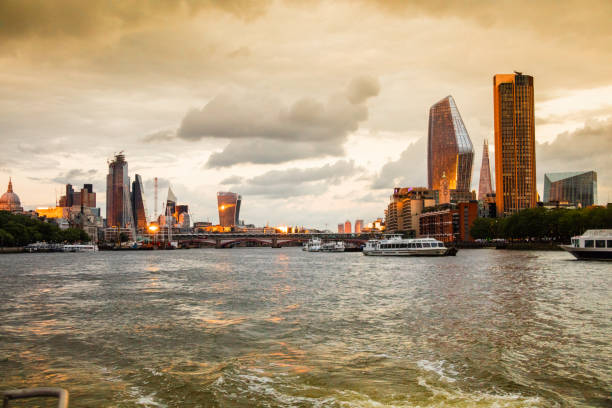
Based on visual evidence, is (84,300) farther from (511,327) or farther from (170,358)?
(511,327)

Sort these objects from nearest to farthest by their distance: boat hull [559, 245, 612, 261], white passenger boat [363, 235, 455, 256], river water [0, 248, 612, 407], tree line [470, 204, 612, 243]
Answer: river water [0, 248, 612, 407]
boat hull [559, 245, 612, 261]
white passenger boat [363, 235, 455, 256]
tree line [470, 204, 612, 243]

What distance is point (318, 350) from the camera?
77.0 ft

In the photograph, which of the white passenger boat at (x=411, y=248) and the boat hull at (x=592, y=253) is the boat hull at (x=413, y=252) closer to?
the white passenger boat at (x=411, y=248)

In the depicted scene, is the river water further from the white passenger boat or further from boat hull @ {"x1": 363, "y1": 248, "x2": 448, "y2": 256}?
Answer: the white passenger boat

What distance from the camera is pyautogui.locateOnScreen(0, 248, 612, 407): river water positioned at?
56.2 ft

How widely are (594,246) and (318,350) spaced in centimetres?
9283

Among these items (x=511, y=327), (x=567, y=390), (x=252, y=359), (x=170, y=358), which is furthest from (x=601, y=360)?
(x=170, y=358)

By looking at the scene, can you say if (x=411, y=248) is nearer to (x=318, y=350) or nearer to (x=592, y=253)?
(x=592, y=253)

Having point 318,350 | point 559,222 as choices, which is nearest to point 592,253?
point 559,222

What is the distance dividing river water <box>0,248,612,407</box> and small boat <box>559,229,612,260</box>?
59522 millimetres

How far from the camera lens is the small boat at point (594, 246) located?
3789 inches

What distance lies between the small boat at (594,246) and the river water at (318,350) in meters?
59.5

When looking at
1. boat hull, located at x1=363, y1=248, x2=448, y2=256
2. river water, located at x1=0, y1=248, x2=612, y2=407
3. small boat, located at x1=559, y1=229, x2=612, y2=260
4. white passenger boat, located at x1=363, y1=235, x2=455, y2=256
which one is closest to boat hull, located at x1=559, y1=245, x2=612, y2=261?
small boat, located at x1=559, y1=229, x2=612, y2=260

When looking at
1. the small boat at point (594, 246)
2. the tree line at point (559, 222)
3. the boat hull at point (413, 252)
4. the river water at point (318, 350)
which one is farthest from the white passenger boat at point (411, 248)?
the river water at point (318, 350)
